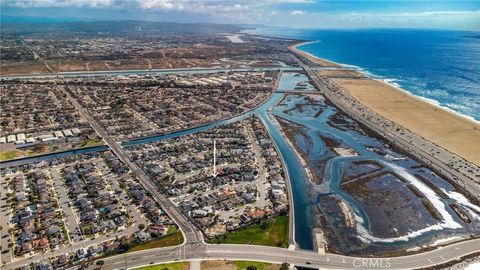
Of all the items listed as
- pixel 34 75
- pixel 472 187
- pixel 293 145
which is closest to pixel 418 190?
pixel 472 187

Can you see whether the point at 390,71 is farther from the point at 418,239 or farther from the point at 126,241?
the point at 126,241

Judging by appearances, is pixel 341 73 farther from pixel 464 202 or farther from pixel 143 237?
pixel 143 237

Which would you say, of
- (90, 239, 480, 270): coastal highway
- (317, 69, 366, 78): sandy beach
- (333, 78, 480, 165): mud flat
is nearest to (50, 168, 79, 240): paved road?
(90, 239, 480, 270): coastal highway

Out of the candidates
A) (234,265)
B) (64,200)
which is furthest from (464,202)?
(64,200)

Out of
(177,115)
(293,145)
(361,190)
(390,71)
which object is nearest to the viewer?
(361,190)

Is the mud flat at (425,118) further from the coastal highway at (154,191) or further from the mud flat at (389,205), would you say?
the coastal highway at (154,191)

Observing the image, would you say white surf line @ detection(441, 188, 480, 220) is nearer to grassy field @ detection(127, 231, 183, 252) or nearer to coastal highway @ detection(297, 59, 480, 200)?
coastal highway @ detection(297, 59, 480, 200)

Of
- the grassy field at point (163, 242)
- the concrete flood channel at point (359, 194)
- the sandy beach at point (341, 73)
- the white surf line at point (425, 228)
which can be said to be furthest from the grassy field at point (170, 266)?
the sandy beach at point (341, 73)

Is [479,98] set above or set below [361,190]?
above
